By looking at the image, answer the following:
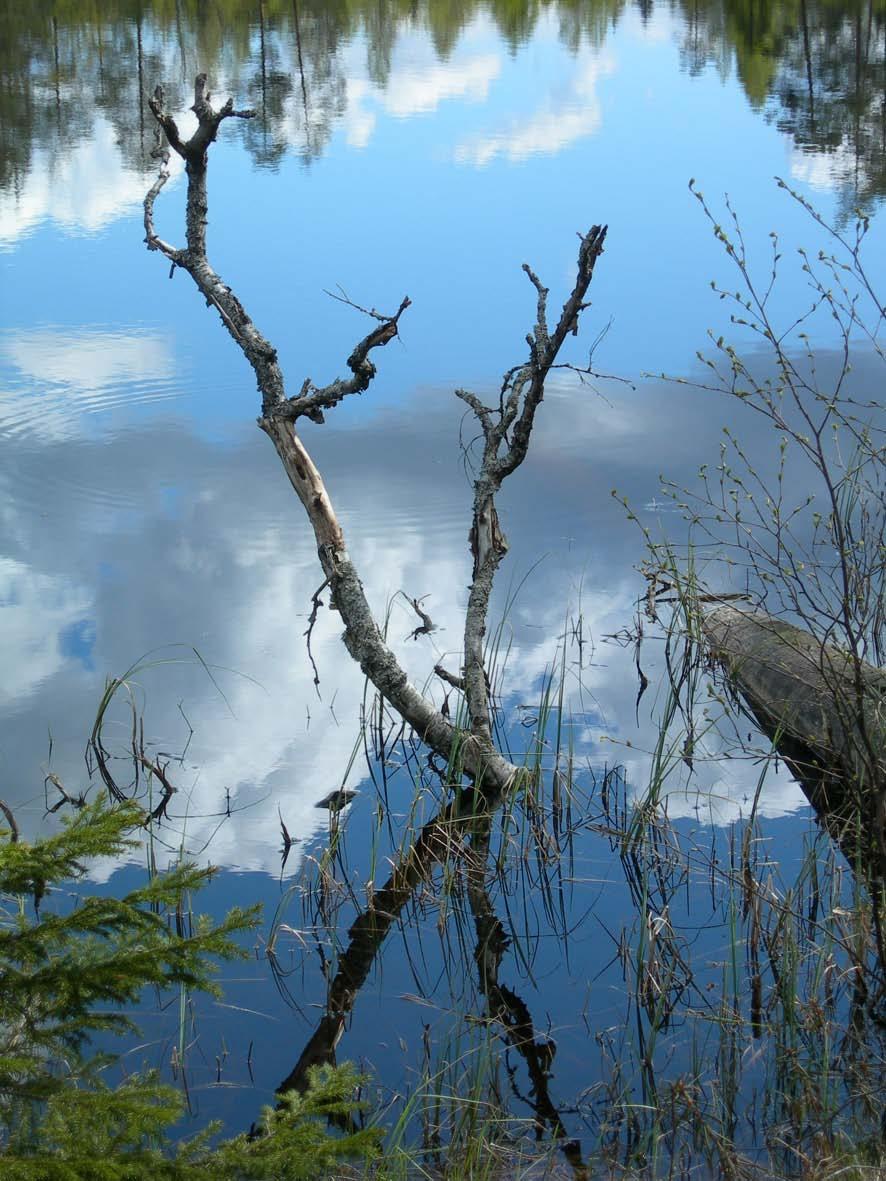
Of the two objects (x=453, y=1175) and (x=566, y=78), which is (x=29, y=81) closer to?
(x=566, y=78)

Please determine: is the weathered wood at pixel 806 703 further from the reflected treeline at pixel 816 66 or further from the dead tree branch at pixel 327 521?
the reflected treeline at pixel 816 66

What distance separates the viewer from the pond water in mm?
4262

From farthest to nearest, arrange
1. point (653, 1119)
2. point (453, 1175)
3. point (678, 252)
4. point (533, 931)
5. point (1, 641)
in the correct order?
point (678, 252)
point (1, 641)
point (533, 931)
point (653, 1119)
point (453, 1175)

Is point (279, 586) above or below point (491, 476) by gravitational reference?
above

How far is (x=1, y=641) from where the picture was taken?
22.5 ft

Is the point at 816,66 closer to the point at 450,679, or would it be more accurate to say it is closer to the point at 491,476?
the point at 491,476

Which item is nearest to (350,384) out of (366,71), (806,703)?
(806,703)

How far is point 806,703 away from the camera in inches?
219

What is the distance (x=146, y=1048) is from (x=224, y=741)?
6.77 ft

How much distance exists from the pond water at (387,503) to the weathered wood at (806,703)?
160 mm

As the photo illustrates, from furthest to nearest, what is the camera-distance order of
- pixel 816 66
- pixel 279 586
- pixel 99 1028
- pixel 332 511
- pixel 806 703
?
pixel 816 66 → pixel 279 586 → pixel 806 703 → pixel 332 511 → pixel 99 1028

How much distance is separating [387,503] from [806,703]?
12.8 feet

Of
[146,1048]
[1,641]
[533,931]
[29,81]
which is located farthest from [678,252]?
[29,81]

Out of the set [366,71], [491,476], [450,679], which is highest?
[366,71]
